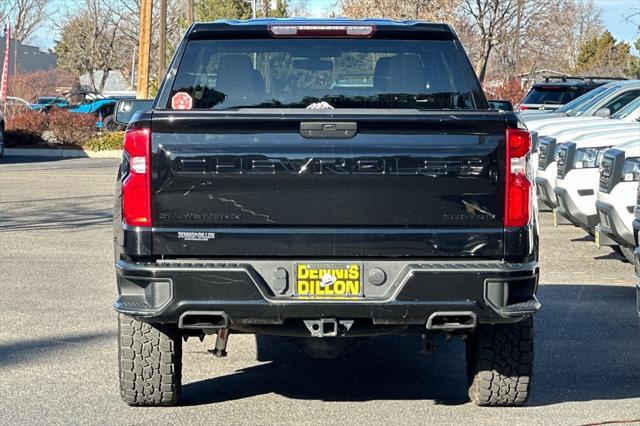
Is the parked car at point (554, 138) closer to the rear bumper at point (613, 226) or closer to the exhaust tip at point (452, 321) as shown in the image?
the rear bumper at point (613, 226)

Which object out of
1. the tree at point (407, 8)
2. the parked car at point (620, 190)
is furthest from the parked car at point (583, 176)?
the tree at point (407, 8)

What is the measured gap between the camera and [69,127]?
30.8 meters

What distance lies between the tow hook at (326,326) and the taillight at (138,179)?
931 mm

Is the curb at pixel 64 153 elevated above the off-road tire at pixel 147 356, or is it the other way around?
the off-road tire at pixel 147 356

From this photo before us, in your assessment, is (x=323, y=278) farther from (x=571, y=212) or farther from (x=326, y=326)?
(x=571, y=212)

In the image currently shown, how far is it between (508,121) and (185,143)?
5.14 ft

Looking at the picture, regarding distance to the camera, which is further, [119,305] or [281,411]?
[281,411]

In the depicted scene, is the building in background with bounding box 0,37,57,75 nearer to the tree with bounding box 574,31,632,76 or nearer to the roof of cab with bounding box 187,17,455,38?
the tree with bounding box 574,31,632,76

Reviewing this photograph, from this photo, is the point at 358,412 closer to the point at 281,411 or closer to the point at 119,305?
the point at 281,411

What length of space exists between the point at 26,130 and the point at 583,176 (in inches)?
844

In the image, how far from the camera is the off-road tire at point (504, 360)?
20.3 feet

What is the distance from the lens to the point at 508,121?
5660 millimetres

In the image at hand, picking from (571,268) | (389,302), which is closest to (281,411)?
(389,302)

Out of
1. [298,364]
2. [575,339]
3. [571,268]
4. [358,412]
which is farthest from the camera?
[571,268]
